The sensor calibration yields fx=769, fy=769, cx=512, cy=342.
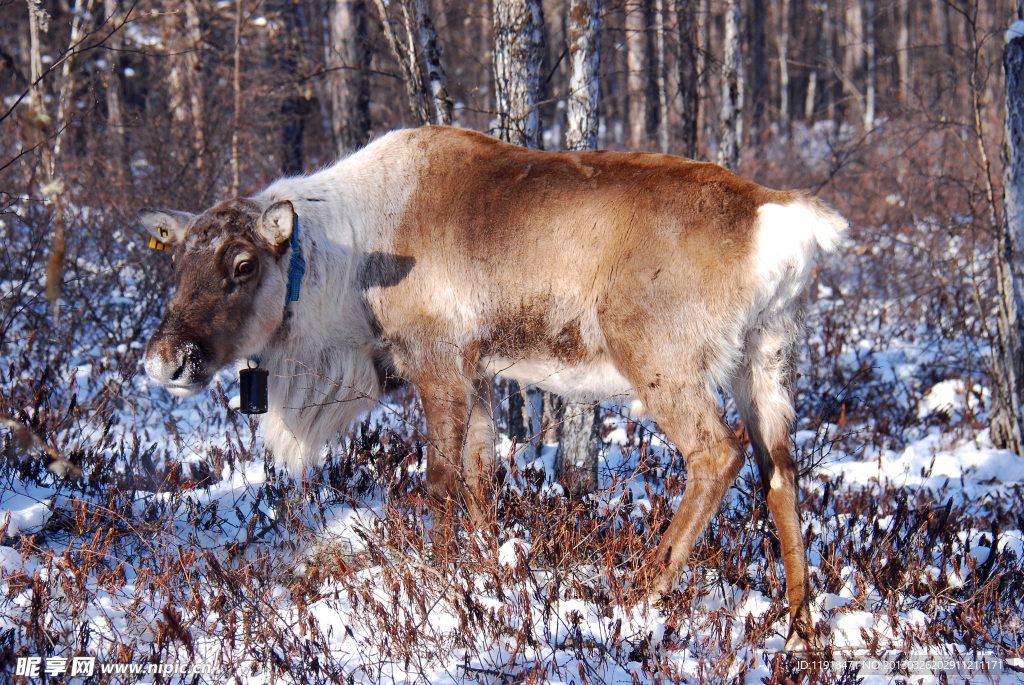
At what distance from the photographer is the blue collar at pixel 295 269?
3.37 m

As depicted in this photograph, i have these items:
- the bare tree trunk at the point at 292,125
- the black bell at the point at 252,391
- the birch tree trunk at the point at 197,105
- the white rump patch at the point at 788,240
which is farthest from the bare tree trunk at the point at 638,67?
the black bell at the point at 252,391

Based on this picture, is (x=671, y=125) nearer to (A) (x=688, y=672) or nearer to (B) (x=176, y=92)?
(B) (x=176, y=92)

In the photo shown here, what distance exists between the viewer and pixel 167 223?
3471mm

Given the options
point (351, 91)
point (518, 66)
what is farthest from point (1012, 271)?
point (351, 91)

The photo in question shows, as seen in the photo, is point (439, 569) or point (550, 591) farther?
point (439, 569)

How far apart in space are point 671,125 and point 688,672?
1101cm

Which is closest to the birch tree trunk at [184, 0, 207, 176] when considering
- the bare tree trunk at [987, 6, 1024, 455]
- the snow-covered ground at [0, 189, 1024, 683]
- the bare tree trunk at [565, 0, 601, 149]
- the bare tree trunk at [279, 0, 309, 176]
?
the bare tree trunk at [279, 0, 309, 176]

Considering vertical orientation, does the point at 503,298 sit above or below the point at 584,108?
below

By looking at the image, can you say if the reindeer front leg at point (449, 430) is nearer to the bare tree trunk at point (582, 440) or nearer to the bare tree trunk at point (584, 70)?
the bare tree trunk at point (582, 440)

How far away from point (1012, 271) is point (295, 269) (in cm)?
429

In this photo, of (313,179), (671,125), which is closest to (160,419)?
(313,179)

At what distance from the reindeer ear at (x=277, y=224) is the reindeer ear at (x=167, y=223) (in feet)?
1.51

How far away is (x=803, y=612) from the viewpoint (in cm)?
284

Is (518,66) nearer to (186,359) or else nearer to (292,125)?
(186,359)
